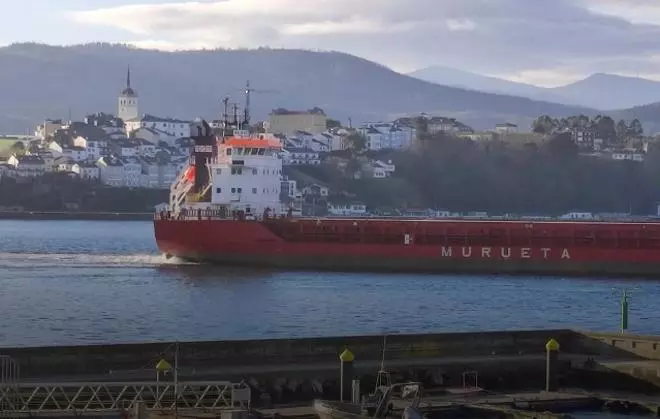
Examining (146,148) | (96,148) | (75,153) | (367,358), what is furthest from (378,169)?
(367,358)

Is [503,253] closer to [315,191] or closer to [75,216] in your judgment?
[315,191]

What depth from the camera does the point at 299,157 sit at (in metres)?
124

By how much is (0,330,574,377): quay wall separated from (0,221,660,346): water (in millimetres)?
5945

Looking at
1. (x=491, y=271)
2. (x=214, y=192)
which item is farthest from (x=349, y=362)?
(x=214, y=192)

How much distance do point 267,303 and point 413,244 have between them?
9.77m

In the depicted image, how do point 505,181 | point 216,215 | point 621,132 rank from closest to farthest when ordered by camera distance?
point 216,215 < point 505,181 < point 621,132

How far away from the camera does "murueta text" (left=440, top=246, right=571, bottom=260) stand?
4022 cm

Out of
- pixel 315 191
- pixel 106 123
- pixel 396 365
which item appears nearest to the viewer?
pixel 396 365

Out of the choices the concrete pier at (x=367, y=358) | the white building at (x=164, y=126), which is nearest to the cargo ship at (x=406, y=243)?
the concrete pier at (x=367, y=358)

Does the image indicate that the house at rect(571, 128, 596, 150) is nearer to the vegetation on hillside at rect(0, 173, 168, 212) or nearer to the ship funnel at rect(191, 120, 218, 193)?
the vegetation on hillside at rect(0, 173, 168, 212)

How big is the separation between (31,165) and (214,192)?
262 feet

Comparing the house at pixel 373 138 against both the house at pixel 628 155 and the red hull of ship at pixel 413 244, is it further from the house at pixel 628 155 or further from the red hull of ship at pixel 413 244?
the red hull of ship at pixel 413 244

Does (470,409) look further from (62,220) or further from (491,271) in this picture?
(62,220)

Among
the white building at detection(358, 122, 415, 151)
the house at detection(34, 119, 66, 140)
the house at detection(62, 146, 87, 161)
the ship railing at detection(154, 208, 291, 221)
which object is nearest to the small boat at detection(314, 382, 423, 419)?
the ship railing at detection(154, 208, 291, 221)
